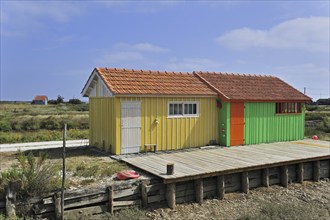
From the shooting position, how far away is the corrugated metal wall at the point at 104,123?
11.7 m

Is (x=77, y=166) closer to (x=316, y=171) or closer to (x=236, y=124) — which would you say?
(x=236, y=124)

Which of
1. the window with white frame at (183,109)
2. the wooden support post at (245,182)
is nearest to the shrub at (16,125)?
the window with white frame at (183,109)

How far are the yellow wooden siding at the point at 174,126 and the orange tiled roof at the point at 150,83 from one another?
314 millimetres

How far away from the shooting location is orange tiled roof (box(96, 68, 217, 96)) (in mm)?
12000

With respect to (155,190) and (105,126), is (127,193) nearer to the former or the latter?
(155,190)

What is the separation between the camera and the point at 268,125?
49.5ft

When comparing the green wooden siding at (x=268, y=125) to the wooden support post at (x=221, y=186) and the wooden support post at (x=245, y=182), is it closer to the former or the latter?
the wooden support post at (x=245, y=182)

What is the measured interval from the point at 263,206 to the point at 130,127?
18.1ft

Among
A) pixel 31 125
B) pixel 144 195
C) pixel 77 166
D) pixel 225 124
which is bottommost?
pixel 144 195

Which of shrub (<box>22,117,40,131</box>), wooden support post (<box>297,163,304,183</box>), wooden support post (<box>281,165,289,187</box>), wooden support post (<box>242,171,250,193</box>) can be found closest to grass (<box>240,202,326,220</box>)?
wooden support post (<box>242,171,250,193</box>)

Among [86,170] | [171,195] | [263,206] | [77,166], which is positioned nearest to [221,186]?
[263,206]

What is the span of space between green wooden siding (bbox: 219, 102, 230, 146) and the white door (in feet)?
13.3

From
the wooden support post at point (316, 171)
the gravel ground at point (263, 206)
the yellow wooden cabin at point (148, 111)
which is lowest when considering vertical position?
the gravel ground at point (263, 206)

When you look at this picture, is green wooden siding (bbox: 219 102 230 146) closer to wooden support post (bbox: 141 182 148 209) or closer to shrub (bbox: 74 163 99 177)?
shrub (bbox: 74 163 99 177)
